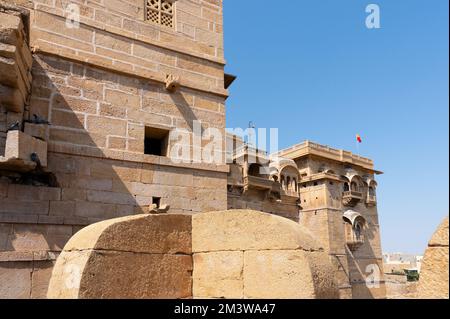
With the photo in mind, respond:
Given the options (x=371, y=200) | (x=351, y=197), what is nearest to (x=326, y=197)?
(x=351, y=197)

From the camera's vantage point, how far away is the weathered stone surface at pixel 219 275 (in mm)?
3537

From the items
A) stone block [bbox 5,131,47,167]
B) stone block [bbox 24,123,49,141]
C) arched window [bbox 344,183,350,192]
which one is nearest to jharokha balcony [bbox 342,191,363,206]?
arched window [bbox 344,183,350,192]

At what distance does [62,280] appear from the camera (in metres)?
3.19

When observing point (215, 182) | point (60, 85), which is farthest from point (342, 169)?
point (60, 85)

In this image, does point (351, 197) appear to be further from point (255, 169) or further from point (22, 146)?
point (22, 146)

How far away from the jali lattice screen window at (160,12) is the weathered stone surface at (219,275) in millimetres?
5082

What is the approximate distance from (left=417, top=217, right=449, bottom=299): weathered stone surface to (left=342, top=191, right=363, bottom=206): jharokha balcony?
31758 millimetres

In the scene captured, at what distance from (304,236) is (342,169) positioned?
32.3m

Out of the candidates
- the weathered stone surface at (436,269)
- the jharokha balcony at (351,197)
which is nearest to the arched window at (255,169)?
the weathered stone surface at (436,269)

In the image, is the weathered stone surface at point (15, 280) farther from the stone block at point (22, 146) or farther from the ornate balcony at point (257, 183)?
the ornate balcony at point (257, 183)

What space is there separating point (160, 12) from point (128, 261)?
5436 millimetres

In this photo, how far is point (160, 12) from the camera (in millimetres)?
7293
